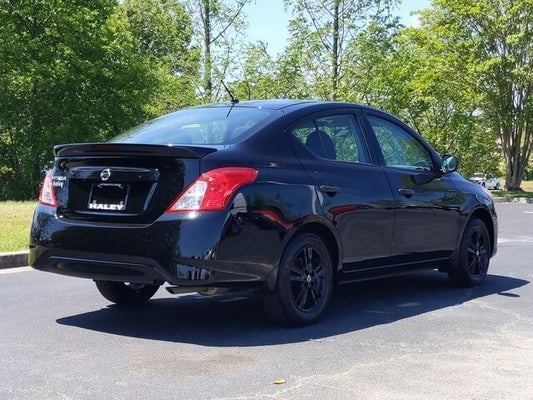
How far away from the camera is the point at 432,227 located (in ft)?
22.8

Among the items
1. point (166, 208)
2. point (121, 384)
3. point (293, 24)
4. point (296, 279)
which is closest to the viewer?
point (121, 384)

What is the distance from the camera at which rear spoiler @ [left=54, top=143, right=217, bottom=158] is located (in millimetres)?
5098

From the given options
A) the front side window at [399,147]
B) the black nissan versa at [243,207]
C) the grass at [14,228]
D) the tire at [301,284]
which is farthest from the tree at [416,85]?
the tire at [301,284]

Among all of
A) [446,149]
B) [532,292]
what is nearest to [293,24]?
[446,149]

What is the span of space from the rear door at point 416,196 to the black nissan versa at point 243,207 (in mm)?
18

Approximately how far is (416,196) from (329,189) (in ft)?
4.24

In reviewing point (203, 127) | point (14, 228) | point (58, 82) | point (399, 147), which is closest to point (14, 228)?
point (14, 228)

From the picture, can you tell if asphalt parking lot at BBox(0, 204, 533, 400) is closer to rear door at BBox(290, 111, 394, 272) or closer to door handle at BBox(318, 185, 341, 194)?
rear door at BBox(290, 111, 394, 272)

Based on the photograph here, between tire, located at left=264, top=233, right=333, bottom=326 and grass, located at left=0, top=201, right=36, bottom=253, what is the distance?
4.83 metres

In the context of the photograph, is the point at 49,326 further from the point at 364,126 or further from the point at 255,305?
the point at 364,126

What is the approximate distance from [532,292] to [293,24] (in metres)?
38.3

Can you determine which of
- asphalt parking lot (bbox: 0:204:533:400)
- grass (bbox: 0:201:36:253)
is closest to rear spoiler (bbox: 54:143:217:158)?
asphalt parking lot (bbox: 0:204:533:400)

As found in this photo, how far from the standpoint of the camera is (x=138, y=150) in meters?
5.18

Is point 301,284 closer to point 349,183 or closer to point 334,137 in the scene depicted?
point 349,183
